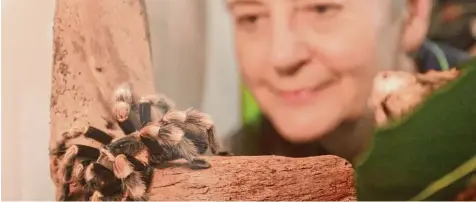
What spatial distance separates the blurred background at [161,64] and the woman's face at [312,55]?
4 cm

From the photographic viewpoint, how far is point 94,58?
3.46 feet

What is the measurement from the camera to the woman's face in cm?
95

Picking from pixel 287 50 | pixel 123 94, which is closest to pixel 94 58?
pixel 123 94

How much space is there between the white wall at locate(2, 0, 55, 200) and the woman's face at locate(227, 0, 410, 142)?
1.16 ft

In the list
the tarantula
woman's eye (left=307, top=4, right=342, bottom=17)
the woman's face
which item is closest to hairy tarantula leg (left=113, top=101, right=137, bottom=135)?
the tarantula

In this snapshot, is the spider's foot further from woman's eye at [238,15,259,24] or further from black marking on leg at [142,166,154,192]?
woman's eye at [238,15,259,24]

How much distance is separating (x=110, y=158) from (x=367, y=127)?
1.42ft

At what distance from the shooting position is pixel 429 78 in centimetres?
93

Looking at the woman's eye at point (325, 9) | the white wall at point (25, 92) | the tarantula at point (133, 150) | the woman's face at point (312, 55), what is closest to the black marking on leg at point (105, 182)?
the tarantula at point (133, 150)

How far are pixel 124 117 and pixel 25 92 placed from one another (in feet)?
0.64

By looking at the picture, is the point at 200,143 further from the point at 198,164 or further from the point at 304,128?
the point at 304,128

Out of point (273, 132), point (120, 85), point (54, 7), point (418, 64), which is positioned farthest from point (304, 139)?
point (54, 7)

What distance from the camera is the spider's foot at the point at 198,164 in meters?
1.00

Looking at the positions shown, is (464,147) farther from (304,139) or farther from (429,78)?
(304,139)
